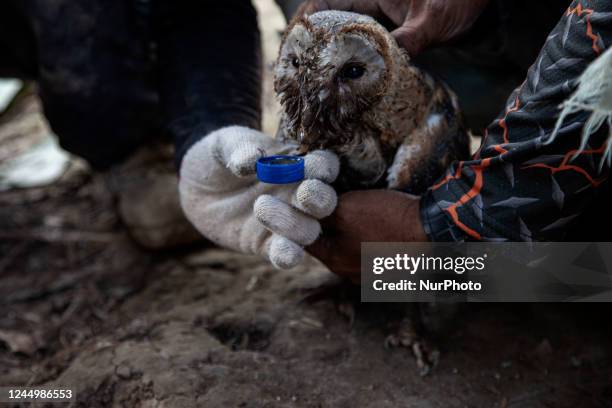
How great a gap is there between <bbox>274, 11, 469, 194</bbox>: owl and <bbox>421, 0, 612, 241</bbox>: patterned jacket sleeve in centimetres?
18

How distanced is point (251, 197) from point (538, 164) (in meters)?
0.72

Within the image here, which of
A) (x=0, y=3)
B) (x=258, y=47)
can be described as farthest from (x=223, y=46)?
(x=0, y=3)

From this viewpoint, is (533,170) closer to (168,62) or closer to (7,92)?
(168,62)

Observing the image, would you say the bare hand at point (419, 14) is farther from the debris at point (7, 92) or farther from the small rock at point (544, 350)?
the debris at point (7, 92)

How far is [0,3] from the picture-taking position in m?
2.49

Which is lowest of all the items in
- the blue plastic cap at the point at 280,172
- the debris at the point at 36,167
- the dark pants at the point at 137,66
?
the debris at the point at 36,167

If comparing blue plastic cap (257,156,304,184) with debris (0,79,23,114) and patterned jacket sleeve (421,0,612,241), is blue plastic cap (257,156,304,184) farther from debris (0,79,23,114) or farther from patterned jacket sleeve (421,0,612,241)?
debris (0,79,23,114)

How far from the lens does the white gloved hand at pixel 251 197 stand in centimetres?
143

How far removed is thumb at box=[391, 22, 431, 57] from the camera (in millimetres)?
1440

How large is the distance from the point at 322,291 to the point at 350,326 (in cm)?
18

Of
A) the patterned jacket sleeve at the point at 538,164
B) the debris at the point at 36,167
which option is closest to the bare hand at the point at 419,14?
the patterned jacket sleeve at the point at 538,164

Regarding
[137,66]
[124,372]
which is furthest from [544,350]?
[137,66]

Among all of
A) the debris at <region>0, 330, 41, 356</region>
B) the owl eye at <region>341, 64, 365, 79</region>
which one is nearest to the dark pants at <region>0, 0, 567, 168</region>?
the owl eye at <region>341, 64, 365, 79</region>

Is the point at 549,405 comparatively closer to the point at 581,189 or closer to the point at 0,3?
the point at 581,189
